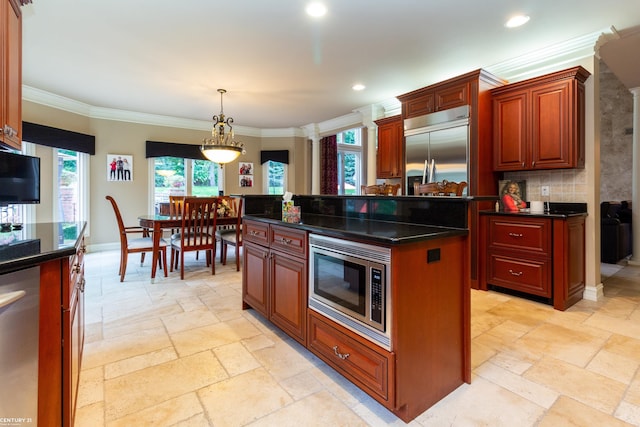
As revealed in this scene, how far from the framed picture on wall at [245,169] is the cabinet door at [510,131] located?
5.15m

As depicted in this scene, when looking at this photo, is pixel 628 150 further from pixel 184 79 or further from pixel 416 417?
pixel 184 79

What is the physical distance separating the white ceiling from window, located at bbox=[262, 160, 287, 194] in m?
2.59

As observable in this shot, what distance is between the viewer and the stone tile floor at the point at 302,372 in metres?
1.49

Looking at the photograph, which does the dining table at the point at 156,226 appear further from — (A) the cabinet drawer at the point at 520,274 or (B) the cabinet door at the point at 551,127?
(B) the cabinet door at the point at 551,127

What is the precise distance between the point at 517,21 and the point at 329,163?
17.6ft

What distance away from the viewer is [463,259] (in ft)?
5.50

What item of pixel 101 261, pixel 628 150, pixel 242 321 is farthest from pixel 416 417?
pixel 628 150

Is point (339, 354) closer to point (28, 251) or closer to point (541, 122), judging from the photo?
point (28, 251)

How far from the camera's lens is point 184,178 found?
646 cm

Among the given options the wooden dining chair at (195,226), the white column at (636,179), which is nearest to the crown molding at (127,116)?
the wooden dining chair at (195,226)

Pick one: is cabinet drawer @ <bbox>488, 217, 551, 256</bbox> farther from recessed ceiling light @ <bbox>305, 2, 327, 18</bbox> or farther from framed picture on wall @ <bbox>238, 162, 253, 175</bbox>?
framed picture on wall @ <bbox>238, 162, 253, 175</bbox>

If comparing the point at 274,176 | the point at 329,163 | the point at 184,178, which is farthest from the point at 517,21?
the point at 184,178

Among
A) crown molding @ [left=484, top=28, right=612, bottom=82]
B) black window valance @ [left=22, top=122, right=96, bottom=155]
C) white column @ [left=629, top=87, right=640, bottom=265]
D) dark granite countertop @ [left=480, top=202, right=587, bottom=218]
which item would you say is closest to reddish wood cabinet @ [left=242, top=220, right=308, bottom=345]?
dark granite countertop @ [left=480, top=202, right=587, bottom=218]

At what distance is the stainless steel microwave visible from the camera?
56.1 inches
